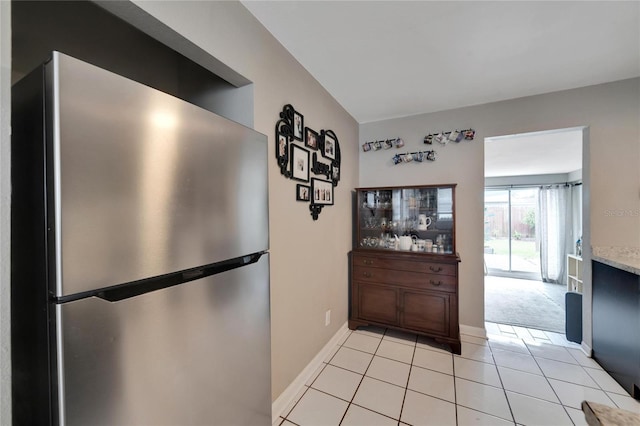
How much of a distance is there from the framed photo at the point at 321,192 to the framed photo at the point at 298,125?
367mm

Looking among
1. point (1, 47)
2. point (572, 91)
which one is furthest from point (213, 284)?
point (572, 91)

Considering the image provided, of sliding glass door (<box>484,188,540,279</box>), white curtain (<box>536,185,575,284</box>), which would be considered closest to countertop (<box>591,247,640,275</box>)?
sliding glass door (<box>484,188,540,279</box>)

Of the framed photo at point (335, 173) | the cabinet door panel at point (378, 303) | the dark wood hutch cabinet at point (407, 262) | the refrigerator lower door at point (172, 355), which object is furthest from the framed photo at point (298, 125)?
the cabinet door panel at point (378, 303)

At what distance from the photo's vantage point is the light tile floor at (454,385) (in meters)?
1.57

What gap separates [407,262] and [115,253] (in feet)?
7.77

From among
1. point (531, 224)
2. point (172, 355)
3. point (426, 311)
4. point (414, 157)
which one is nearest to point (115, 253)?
point (172, 355)

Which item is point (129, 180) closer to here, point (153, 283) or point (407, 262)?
point (153, 283)

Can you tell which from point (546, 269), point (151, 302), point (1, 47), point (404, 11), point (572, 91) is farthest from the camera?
point (546, 269)

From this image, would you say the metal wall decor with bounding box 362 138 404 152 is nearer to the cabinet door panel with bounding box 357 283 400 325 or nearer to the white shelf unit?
the cabinet door panel with bounding box 357 283 400 325

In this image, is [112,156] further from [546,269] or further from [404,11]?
[546,269]

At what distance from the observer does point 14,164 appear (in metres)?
0.59

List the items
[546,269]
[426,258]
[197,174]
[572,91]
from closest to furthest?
1. [197,174]
2. [572,91]
3. [426,258]
4. [546,269]

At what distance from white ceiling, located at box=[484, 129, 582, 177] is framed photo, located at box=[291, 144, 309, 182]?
1.97m

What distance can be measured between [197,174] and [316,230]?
54.8 inches
